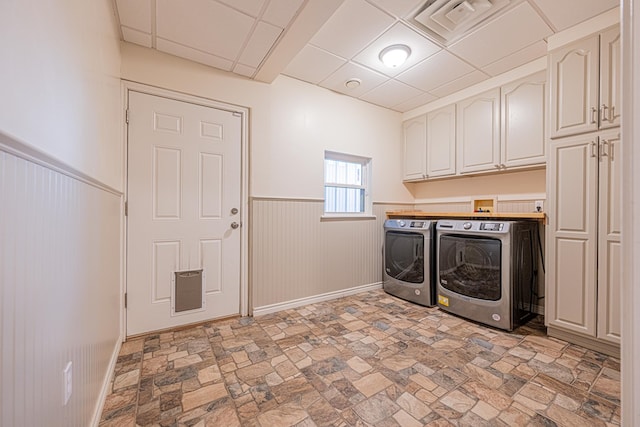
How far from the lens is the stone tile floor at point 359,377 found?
1.34 meters

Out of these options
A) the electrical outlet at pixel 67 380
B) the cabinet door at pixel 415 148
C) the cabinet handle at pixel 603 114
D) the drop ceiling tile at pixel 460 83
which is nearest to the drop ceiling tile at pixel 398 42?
the drop ceiling tile at pixel 460 83

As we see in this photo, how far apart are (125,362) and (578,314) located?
10.9 ft

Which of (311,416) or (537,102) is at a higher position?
(537,102)

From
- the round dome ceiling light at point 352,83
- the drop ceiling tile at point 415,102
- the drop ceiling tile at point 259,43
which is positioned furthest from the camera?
the drop ceiling tile at point 415,102

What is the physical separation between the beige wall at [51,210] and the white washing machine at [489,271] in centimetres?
276

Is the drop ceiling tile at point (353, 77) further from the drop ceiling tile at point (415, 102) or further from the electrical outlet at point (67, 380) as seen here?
the electrical outlet at point (67, 380)

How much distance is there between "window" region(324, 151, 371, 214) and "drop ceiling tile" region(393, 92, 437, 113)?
2.87 ft

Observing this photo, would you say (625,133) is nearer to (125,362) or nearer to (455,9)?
(455,9)

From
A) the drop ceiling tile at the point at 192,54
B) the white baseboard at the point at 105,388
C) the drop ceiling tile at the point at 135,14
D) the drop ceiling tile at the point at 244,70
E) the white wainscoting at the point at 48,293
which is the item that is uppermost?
the drop ceiling tile at the point at 135,14

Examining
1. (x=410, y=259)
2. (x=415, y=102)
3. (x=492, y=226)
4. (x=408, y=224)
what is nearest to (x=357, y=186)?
(x=408, y=224)

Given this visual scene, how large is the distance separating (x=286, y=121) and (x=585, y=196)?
262cm

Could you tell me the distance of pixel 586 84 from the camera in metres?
2.01

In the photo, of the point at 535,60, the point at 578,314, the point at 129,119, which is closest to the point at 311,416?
the point at 578,314

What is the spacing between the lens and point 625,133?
40cm
